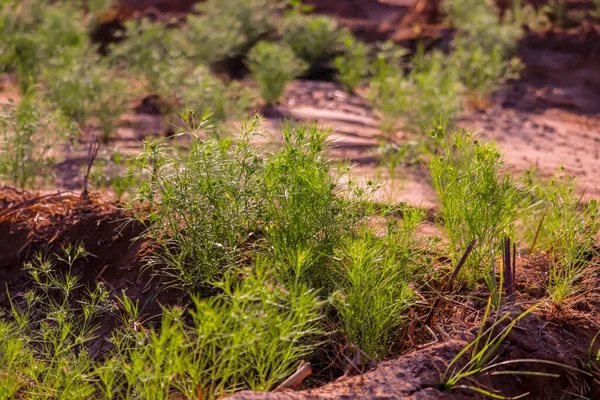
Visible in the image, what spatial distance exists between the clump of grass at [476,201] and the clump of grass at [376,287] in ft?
0.68

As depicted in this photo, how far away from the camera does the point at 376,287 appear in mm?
2826

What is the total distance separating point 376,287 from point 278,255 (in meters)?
0.40

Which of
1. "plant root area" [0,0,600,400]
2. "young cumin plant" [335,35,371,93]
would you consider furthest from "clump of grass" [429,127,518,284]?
"young cumin plant" [335,35,371,93]

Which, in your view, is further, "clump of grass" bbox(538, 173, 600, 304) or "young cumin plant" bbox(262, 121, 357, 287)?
"clump of grass" bbox(538, 173, 600, 304)

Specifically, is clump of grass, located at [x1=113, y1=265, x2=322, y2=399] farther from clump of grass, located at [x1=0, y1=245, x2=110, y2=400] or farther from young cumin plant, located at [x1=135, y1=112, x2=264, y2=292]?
young cumin plant, located at [x1=135, y1=112, x2=264, y2=292]

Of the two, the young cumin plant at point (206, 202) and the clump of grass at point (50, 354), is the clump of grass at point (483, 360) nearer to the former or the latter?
the young cumin plant at point (206, 202)

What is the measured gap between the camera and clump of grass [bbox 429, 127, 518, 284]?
312 centimetres

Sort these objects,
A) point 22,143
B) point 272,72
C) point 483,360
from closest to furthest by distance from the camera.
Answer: point 483,360 → point 22,143 → point 272,72

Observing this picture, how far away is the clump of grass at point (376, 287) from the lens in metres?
2.80

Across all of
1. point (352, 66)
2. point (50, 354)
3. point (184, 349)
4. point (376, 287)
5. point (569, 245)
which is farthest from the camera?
point (352, 66)

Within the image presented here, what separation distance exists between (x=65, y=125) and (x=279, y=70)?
3.05 m

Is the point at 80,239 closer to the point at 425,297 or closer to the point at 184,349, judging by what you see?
the point at 184,349

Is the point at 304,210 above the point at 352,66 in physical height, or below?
above

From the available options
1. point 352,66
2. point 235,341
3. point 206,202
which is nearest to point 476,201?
point 206,202
